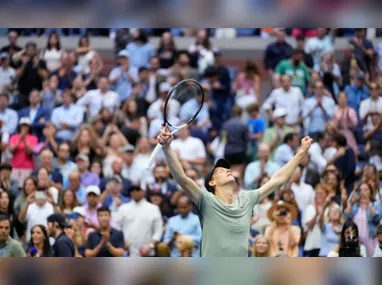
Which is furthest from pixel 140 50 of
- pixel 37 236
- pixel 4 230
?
pixel 4 230

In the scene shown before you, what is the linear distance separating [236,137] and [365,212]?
3560mm

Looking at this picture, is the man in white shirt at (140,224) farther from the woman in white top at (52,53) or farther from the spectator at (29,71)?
the woman in white top at (52,53)

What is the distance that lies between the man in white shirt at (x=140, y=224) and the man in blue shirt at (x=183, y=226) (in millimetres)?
128

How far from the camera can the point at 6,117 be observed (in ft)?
58.9

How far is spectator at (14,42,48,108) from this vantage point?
1900 cm

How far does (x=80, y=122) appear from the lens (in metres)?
17.8

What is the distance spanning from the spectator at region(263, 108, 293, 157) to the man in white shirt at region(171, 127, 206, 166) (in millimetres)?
881

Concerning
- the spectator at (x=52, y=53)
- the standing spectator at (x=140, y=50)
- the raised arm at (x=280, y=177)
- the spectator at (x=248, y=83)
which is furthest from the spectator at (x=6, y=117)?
the raised arm at (x=280, y=177)

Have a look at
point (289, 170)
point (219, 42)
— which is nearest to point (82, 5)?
point (289, 170)

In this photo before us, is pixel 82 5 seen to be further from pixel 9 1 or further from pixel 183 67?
pixel 183 67

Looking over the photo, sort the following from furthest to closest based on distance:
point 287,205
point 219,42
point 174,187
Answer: point 219,42 → point 174,187 → point 287,205

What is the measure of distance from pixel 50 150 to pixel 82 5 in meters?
10.8

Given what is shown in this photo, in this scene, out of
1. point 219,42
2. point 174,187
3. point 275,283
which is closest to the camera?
point 275,283

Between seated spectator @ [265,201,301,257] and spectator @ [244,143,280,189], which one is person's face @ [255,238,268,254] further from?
spectator @ [244,143,280,189]
